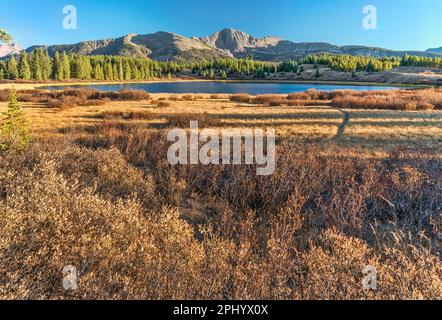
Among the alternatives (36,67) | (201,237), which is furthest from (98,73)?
(201,237)

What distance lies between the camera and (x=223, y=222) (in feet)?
22.5

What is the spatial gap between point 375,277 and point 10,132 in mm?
12052

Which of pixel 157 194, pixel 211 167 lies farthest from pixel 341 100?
pixel 157 194

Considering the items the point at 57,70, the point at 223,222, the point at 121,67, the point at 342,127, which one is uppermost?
the point at 121,67

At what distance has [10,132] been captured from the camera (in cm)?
1016

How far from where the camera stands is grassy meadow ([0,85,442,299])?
386 centimetres

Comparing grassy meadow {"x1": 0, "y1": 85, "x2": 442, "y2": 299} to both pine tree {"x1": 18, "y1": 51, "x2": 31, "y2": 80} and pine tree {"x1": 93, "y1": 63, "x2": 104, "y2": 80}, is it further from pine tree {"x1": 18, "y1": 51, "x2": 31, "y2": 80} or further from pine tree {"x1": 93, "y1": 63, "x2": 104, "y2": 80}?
pine tree {"x1": 93, "y1": 63, "x2": 104, "y2": 80}

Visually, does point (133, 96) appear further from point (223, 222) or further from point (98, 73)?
point (98, 73)

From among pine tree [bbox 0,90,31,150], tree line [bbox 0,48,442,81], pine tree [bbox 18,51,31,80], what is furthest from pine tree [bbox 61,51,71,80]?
pine tree [bbox 0,90,31,150]

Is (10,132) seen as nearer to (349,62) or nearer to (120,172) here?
(120,172)

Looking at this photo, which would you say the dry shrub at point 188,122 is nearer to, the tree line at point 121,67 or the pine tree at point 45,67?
the tree line at point 121,67

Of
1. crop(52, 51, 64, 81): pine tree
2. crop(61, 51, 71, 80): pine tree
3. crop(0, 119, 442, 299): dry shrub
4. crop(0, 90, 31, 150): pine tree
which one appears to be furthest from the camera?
crop(61, 51, 71, 80): pine tree

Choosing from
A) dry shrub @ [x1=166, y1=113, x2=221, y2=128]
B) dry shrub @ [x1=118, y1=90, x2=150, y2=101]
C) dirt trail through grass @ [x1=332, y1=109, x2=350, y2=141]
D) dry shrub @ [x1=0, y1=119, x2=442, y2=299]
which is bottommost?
dry shrub @ [x1=0, y1=119, x2=442, y2=299]

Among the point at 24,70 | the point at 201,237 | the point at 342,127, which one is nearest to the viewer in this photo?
the point at 201,237
